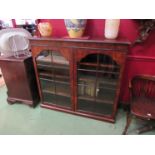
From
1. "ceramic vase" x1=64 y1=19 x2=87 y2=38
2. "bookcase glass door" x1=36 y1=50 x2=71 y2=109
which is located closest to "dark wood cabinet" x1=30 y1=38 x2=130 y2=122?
"bookcase glass door" x1=36 y1=50 x2=71 y2=109

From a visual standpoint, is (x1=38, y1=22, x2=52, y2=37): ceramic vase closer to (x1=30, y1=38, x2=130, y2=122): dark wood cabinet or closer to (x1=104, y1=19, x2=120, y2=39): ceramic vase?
(x1=30, y1=38, x2=130, y2=122): dark wood cabinet

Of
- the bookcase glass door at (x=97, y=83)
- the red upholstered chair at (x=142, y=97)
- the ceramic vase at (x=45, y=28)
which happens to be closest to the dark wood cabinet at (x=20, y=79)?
the ceramic vase at (x=45, y=28)

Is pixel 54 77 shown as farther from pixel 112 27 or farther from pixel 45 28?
pixel 112 27

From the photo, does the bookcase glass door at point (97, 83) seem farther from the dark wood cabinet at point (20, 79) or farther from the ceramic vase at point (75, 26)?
the dark wood cabinet at point (20, 79)

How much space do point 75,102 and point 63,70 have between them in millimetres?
513

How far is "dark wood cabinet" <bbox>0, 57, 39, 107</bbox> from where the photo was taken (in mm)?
1743

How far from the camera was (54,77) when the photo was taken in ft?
5.80

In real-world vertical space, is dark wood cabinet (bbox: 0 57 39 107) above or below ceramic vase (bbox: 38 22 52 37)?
below

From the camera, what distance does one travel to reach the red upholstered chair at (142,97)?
1419mm

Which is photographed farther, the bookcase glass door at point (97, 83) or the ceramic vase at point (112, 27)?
the bookcase glass door at point (97, 83)

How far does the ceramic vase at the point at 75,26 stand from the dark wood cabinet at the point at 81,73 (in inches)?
4.7

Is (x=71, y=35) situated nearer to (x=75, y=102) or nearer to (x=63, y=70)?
(x=63, y=70)

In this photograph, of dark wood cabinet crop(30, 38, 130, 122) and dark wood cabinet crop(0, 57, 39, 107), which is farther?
dark wood cabinet crop(0, 57, 39, 107)

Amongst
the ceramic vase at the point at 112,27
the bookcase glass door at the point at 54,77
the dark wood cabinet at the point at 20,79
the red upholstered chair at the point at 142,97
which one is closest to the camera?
the ceramic vase at the point at 112,27
